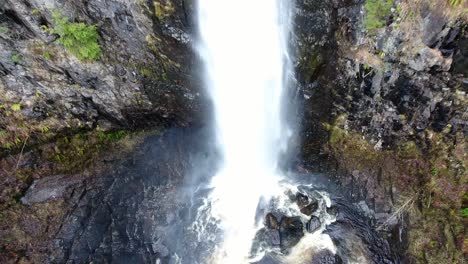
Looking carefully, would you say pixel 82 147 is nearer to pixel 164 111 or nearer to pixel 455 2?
pixel 164 111

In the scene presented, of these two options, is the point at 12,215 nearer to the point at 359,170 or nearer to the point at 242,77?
the point at 242,77

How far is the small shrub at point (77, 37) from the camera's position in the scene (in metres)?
7.37

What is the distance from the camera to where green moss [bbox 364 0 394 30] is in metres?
7.70

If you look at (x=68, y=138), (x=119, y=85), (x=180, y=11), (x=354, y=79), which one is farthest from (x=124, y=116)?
(x=354, y=79)

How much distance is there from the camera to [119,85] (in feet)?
28.5

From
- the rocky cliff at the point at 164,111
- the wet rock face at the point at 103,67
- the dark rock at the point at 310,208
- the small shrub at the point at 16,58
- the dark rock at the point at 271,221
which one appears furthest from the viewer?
the dark rock at the point at 310,208

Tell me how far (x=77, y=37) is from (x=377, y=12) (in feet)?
25.9

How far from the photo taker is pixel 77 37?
7.50 metres

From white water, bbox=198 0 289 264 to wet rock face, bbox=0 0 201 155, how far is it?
0.77 m

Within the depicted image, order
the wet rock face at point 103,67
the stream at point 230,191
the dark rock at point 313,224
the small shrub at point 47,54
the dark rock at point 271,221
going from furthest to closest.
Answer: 1. the dark rock at point 271,221
2. the dark rock at point 313,224
3. the stream at point 230,191
4. the small shrub at point 47,54
5. the wet rock face at point 103,67

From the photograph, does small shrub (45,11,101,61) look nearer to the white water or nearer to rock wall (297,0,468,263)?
the white water

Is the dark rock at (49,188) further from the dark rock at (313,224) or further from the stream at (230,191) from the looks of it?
the dark rock at (313,224)

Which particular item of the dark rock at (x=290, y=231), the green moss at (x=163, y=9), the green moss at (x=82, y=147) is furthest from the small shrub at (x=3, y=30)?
the dark rock at (x=290, y=231)

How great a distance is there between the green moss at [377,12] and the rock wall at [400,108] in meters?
0.04
